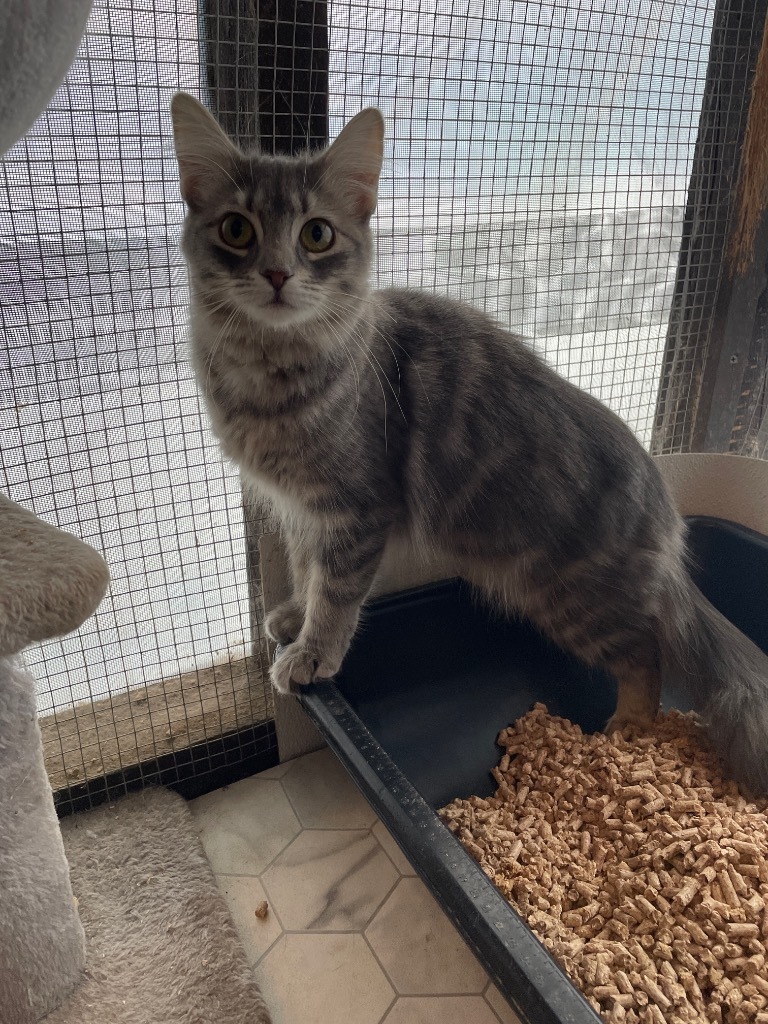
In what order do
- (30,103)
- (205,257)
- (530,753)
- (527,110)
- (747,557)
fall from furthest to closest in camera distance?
(747,557)
(527,110)
(530,753)
(205,257)
(30,103)

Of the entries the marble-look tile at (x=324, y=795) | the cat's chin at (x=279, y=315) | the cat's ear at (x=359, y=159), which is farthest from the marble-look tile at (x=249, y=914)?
the cat's ear at (x=359, y=159)

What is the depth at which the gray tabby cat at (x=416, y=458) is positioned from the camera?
1.18 metres

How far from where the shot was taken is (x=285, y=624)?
1547 millimetres

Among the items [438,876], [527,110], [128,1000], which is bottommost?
[128,1000]

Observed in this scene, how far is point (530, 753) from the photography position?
1.46 meters

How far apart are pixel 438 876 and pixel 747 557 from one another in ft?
4.05

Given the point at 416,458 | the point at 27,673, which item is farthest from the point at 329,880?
the point at 416,458

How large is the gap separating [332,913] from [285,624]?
1.85 ft

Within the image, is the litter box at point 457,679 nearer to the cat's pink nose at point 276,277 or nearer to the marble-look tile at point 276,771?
the marble-look tile at point 276,771

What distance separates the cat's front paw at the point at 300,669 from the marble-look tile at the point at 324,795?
0.35 metres

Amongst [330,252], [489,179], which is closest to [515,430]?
[330,252]

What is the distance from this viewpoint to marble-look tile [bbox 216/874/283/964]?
4.24 feet

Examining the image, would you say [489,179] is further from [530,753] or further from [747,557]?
[530,753]

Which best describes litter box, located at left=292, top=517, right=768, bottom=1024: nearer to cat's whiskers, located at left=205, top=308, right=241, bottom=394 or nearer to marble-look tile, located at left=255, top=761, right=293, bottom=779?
marble-look tile, located at left=255, top=761, right=293, bottom=779
